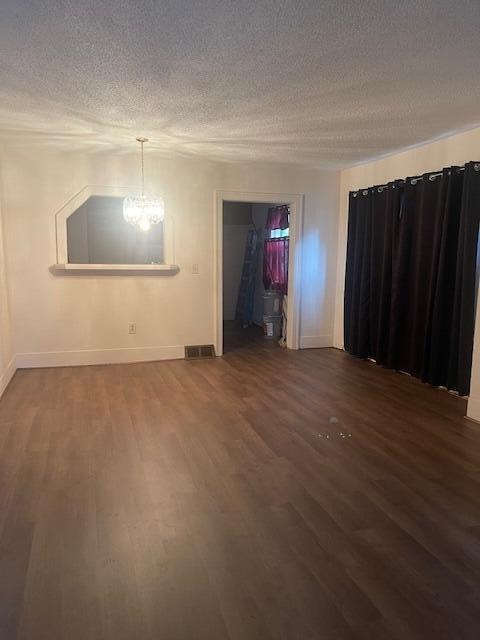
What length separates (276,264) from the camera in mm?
6938

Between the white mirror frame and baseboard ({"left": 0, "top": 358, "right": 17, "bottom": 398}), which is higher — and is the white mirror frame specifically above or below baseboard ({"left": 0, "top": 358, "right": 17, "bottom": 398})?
above

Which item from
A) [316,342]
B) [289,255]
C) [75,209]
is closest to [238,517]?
[75,209]

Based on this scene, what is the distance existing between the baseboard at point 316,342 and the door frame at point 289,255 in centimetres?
9

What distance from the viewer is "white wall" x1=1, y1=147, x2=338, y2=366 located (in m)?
4.74

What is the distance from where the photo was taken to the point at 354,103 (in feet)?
10.4

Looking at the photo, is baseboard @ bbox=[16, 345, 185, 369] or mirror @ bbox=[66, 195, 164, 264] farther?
mirror @ bbox=[66, 195, 164, 264]

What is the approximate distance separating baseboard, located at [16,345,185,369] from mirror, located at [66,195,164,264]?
71.0 inches

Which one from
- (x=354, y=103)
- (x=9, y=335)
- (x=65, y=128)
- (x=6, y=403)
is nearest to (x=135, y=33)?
(x=354, y=103)

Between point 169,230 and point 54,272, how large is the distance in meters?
1.40

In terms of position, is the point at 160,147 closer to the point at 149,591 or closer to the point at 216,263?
the point at 216,263

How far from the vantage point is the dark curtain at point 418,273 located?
384cm

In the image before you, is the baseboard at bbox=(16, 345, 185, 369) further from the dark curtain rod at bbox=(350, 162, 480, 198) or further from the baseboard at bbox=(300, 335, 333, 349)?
the dark curtain rod at bbox=(350, 162, 480, 198)

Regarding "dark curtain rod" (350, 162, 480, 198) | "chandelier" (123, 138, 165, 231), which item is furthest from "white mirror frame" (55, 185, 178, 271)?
"dark curtain rod" (350, 162, 480, 198)

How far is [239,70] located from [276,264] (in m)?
4.38
